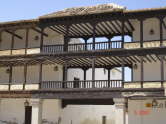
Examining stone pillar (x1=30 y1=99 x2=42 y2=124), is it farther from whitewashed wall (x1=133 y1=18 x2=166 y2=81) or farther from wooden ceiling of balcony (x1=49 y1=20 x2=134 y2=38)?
whitewashed wall (x1=133 y1=18 x2=166 y2=81)

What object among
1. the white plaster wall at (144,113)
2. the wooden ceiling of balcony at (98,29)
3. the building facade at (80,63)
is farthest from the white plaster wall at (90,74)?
the white plaster wall at (144,113)

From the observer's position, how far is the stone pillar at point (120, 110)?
24858 mm

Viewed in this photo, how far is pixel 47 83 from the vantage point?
28.3 m

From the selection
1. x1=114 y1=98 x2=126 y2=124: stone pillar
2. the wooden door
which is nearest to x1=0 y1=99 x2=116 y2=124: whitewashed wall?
the wooden door

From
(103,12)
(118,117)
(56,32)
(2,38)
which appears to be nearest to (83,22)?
(103,12)

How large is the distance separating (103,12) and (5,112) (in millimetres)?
11493

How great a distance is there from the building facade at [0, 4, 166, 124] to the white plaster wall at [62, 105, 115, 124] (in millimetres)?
151

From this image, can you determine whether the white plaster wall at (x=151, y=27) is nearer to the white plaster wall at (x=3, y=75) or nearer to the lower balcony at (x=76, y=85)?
the lower balcony at (x=76, y=85)

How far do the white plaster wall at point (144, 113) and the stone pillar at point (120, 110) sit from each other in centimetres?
179

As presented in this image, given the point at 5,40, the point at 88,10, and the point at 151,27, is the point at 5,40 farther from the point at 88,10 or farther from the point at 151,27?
the point at 151,27

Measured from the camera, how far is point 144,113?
2650cm

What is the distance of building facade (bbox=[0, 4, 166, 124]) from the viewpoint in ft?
82.7

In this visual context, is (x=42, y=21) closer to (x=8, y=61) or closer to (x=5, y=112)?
(x=8, y=61)

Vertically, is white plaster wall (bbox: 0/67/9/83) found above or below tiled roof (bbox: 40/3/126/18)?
below
